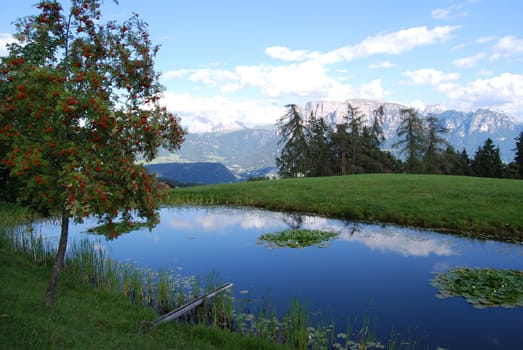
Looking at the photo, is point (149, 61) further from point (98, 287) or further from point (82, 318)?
point (98, 287)

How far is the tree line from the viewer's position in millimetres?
81312

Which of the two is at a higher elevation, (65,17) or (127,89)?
(65,17)

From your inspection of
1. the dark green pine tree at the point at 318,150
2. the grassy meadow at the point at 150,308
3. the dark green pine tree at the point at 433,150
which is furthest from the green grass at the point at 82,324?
the dark green pine tree at the point at 433,150

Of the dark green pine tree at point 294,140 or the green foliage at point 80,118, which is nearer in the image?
the green foliage at point 80,118

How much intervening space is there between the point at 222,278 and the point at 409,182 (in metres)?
31.2

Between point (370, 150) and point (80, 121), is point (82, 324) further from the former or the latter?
point (370, 150)

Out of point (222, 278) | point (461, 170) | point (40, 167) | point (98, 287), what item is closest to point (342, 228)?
point (222, 278)

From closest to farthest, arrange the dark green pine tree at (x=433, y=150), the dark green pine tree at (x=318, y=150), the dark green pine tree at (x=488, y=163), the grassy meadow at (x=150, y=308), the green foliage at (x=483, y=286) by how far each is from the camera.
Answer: the grassy meadow at (x=150, y=308)
the green foliage at (x=483, y=286)
the dark green pine tree at (x=433, y=150)
the dark green pine tree at (x=488, y=163)
the dark green pine tree at (x=318, y=150)

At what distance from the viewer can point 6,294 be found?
383 inches

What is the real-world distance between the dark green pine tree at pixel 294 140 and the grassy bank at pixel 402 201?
3693 centimetres

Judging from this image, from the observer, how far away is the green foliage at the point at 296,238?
21516mm

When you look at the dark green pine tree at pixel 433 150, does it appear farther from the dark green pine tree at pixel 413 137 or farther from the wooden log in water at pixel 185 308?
the wooden log in water at pixel 185 308

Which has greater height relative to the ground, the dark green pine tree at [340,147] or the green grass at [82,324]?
the dark green pine tree at [340,147]

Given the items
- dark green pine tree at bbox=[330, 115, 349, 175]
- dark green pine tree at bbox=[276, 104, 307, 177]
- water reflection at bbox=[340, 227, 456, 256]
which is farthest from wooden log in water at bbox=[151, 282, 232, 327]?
dark green pine tree at bbox=[330, 115, 349, 175]
